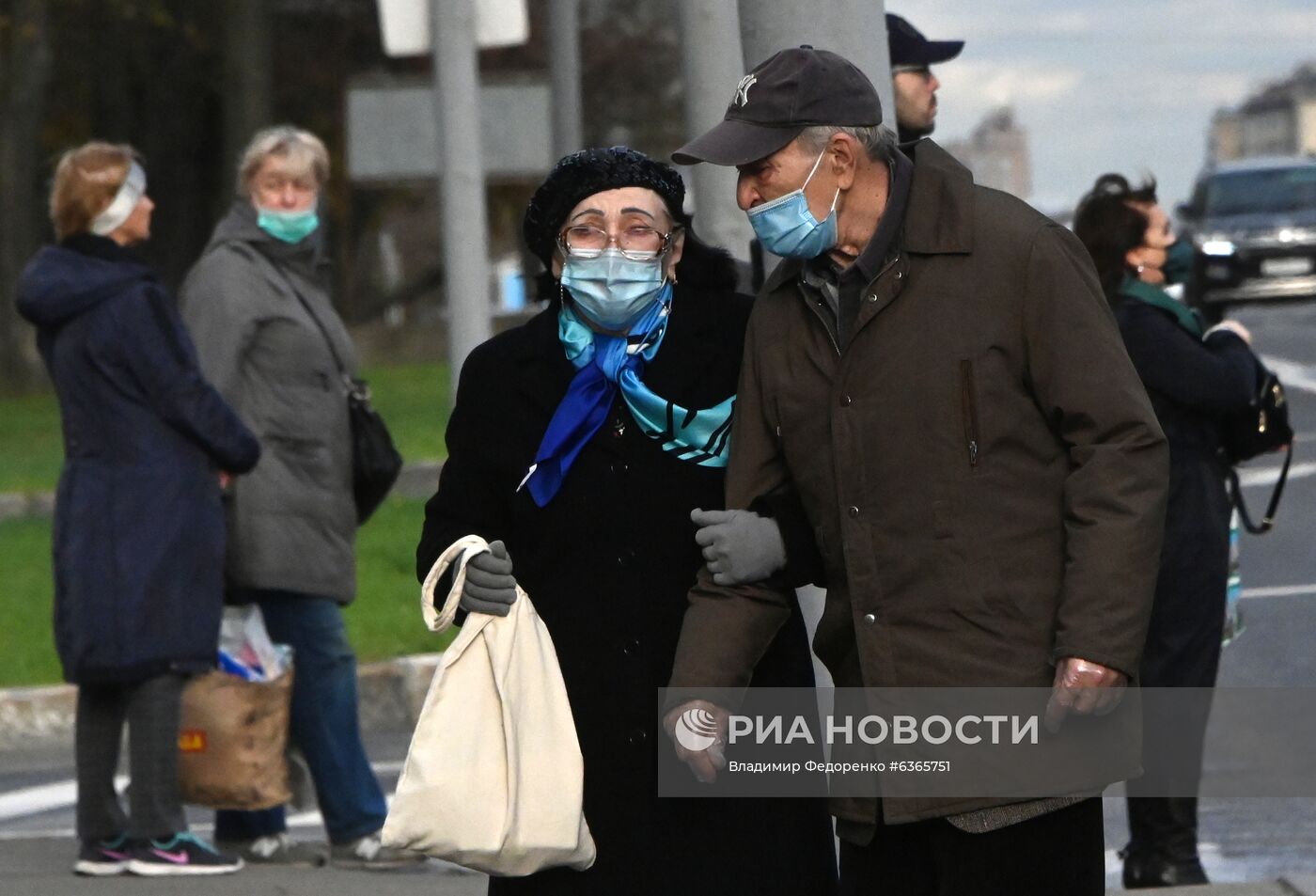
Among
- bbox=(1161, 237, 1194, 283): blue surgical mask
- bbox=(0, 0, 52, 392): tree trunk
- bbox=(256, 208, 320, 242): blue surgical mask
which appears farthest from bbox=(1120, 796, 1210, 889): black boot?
bbox=(0, 0, 52, 392): tree trunk

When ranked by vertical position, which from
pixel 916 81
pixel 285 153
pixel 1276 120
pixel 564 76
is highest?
pixel 1276 120

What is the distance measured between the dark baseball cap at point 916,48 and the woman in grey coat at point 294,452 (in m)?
1.59

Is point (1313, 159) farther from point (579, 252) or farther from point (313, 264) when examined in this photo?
point (579, 252)

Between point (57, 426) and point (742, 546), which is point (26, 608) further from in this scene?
point (57, 426)

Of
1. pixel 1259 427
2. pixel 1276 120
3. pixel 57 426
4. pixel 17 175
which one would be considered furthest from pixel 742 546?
pixel 1276 120

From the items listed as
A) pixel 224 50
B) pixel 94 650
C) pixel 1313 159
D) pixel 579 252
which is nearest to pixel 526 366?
pixel 579 252

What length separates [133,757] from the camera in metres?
6.22

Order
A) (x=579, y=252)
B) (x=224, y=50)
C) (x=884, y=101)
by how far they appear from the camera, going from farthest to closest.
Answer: (x=224, y=50)
(x=884, y=101)
(x=579, y=252)

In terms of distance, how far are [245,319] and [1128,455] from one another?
343 centimetres

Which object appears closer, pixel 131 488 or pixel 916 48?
pixel 131 488

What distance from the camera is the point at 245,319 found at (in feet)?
21.1

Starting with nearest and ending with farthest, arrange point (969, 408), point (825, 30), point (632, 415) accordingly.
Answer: point (969, 408)
point (632, 415)
point (825, 30)

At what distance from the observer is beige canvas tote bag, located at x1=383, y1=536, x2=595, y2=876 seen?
3.73 metres

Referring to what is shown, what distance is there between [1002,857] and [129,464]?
320 cm
